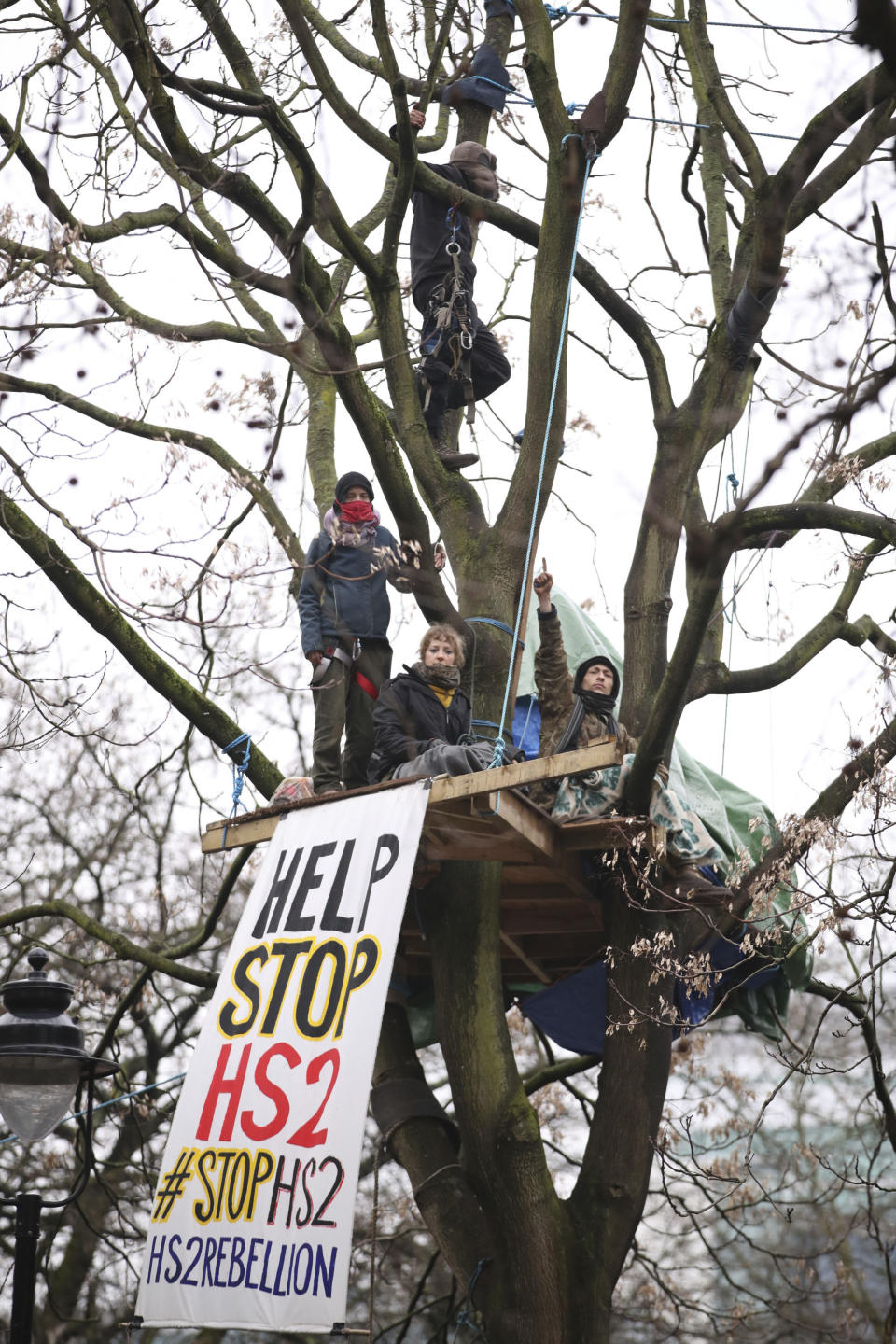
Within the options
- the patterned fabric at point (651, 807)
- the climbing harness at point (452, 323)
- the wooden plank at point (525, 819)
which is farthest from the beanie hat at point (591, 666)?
the climbing harness at point (452, 323)

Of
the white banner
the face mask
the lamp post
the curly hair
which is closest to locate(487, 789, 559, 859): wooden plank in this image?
the white banner

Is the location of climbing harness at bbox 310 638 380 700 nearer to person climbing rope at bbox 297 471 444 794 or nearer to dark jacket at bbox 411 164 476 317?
person climbing rope at bbox 297 471 444 794

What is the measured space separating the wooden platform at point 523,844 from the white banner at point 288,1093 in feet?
0.85

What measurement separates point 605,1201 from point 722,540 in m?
2.91

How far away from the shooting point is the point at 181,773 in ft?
50.9

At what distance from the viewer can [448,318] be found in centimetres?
724

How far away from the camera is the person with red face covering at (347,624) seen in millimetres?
6645

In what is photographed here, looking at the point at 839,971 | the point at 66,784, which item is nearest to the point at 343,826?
the point at 839,971

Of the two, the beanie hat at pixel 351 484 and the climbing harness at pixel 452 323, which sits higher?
the climbing harness at pixel 452 323

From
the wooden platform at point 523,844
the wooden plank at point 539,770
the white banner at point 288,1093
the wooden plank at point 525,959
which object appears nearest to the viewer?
the white banner at point 288,1093

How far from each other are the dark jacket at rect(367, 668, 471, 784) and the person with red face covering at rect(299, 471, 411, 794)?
27 cm

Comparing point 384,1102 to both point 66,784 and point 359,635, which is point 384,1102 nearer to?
point 359,635

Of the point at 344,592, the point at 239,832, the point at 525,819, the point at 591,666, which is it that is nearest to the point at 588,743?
the point at 591,666

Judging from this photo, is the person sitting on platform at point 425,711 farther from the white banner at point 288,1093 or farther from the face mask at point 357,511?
the face mask at point 357,511
